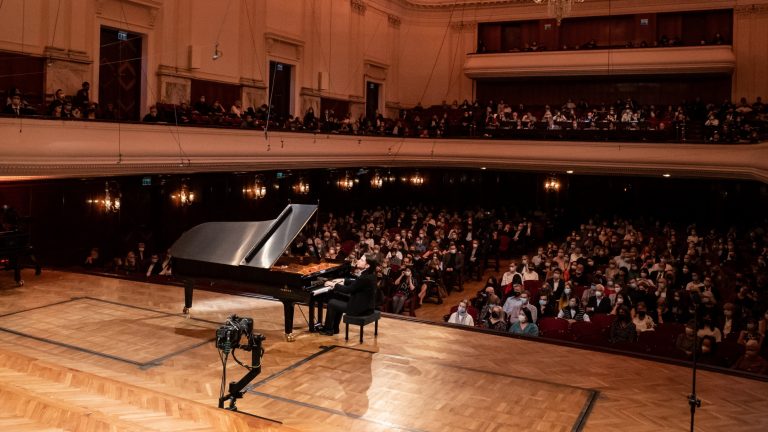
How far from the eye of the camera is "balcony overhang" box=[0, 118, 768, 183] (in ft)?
34.1

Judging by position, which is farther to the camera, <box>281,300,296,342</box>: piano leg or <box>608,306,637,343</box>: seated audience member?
<box>608,306,637,343</box>: seated audience member

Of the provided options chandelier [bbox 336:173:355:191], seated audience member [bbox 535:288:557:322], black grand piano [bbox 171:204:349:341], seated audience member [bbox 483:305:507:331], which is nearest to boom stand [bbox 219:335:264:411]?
black grand piano [bbox 171:204:349:341]

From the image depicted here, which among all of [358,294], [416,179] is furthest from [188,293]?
[416,179]

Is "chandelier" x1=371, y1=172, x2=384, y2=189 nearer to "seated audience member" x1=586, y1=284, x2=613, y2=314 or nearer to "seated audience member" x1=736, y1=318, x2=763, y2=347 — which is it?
"seated audience member" x1=586, y1=284, x2=613, y2=314

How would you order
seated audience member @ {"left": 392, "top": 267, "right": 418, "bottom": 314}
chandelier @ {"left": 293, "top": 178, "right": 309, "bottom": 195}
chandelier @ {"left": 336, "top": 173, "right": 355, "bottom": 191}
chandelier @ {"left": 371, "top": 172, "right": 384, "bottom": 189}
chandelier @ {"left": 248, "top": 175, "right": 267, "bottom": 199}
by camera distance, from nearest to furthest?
seated audience member @ {"left": 392, "top": 267, "right": 418, "bottom": 314} < chandelier @ {"left": 248, "top": 175, "right": 267, "bottom": 199} < chandelier @ {"left": 293, "top": 178, "right": 309, "bottom": 195} < chandelier @ {"left": 336, "top": 173, "right": 355, "bottom": 191} < chandelier @ {"left": 371, "top": 172, "right": 384, "bottom": 189}

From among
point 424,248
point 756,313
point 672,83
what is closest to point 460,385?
point 756,313

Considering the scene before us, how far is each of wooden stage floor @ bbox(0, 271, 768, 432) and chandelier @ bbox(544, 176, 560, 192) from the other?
1255 cm

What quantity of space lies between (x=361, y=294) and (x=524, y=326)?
8.14 ft

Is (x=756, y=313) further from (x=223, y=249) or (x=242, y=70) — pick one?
(x=242, y=70)

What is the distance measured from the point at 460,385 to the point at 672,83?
17.8 m

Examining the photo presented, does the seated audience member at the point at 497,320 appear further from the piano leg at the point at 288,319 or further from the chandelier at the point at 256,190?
the chandelier at the point at 256,190

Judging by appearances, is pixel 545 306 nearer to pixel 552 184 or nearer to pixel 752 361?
pixel 752 361

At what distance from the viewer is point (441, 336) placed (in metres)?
8.60

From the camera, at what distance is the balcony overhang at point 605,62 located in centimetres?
1938
